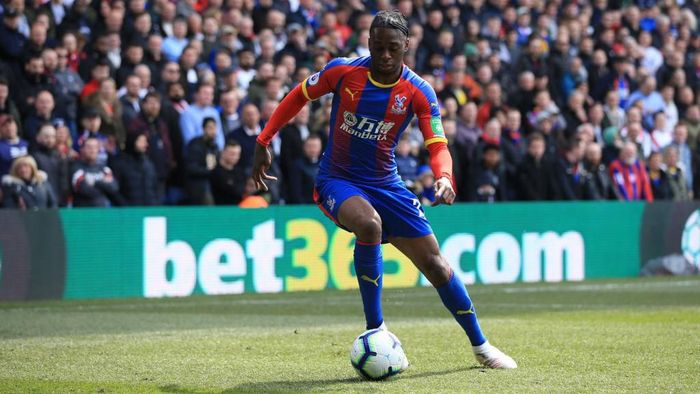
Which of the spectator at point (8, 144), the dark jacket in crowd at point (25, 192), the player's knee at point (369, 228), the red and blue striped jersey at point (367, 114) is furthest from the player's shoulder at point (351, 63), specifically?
the dark jacket in crowd at point (25, 192)

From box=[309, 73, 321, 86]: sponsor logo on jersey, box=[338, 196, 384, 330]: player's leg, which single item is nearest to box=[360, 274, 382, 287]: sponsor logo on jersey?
box=[338, 196, 384, 330]: player's leg

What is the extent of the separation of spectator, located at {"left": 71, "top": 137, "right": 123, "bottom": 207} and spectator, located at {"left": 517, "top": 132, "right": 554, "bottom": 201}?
7075 millimetres

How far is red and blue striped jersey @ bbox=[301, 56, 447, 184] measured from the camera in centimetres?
846

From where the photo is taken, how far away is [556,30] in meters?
25.5

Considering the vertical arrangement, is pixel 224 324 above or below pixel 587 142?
below

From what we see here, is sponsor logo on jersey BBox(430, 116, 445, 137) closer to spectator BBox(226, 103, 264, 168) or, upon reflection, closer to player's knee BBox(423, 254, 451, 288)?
player's knee BBox(423, 254, 451, 288)

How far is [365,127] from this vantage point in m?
8.52

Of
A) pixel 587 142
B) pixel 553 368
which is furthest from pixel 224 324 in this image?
pixel 587 142

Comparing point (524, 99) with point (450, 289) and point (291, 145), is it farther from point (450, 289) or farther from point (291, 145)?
point (450, 289)

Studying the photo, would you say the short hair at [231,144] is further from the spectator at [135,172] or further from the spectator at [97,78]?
the spectator at [97,78]

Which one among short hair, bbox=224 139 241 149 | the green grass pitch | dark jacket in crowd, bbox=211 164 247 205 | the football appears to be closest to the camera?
the green grass pitch

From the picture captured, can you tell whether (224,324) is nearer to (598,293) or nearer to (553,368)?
(553,368)

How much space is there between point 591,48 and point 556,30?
31.6 inches

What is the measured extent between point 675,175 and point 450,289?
592 inches
